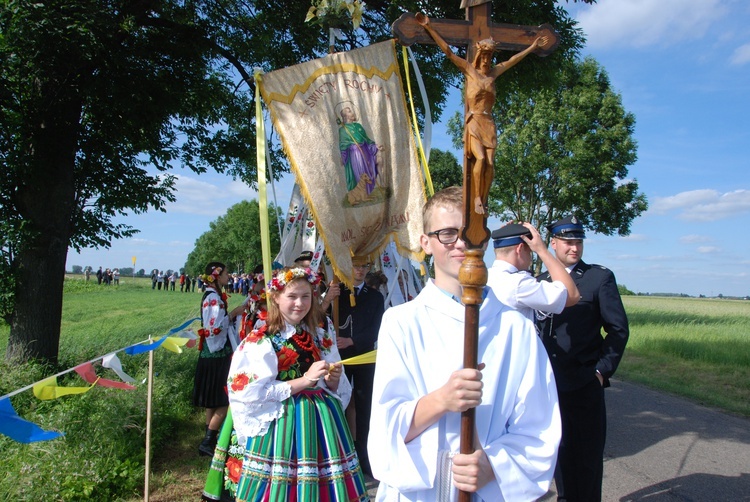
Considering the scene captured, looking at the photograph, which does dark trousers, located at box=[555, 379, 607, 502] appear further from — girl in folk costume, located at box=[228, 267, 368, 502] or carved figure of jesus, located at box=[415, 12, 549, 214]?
carved figure of jesus, located at box=[415, 12, 549, 214]

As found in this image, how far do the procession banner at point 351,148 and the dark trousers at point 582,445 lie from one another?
5.31 ft

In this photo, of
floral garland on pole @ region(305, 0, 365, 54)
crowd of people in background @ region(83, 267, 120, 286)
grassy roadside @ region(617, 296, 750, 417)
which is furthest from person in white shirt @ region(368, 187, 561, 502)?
crowd of people in background @ region(83, 267, 120, 286)

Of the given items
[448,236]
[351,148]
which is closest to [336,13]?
[351,148]

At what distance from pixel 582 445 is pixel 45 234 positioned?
241 inches

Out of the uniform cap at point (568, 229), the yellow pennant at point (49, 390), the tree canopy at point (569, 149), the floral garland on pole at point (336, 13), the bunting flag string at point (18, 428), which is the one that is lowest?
the bunting flag string at point (18, 428)

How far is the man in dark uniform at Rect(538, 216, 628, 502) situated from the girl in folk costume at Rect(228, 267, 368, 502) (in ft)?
4.85

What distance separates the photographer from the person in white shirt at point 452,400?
5.63 ft

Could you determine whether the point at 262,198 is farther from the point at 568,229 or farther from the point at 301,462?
the point at 568,229

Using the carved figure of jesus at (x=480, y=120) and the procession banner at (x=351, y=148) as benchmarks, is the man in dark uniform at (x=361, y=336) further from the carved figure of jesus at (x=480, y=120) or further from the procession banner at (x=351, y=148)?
the carved figure of jesus at (x=480, y=120)

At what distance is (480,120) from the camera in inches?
68.9

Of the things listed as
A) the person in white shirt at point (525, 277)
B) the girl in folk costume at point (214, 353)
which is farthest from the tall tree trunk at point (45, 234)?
the person in white shirt at point (525, 277)

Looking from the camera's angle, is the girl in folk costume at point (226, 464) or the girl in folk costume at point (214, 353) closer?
the girl in folk costume at point (226, 464)

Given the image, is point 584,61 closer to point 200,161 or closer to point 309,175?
point 200,161

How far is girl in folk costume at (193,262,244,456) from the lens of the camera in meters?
5.79
